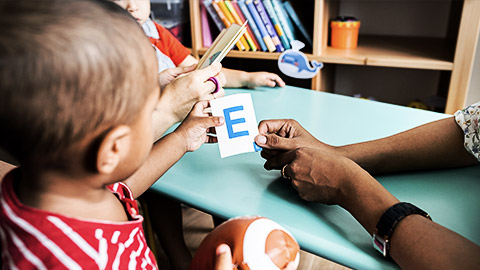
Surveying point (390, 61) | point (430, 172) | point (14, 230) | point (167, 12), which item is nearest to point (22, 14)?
point (14, 230)

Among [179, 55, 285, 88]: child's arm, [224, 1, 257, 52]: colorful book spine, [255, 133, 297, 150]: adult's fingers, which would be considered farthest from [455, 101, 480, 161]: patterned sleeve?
[224, 1, 257, 52]: colorful book spine

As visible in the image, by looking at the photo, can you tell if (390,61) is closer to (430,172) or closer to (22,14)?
(430,172)

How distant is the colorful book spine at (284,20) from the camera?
5.98 ft

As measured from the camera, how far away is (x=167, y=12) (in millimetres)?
2090

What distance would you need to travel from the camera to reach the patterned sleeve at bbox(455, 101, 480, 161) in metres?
0.76

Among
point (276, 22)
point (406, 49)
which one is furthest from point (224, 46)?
point (406, 49)

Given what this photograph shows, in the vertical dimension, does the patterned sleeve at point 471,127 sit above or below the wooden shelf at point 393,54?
above

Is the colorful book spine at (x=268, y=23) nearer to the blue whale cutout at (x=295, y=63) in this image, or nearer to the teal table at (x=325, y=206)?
the blue whale cutout at (x=295, y=63)

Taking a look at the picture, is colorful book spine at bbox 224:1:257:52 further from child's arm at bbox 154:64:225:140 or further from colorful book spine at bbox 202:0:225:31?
child's arm at bbox 154:64:225:140

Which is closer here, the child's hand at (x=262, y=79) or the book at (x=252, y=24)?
the child's hand at (x=262, y=79)

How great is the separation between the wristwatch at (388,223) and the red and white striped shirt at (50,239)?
0.40 m

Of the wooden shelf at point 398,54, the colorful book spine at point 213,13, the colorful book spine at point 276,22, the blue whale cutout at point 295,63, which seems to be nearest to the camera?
the blue whale cutout at point 295,63

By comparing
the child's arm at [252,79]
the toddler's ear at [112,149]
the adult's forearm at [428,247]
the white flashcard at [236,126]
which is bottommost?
the adult's forearm at [428,247]

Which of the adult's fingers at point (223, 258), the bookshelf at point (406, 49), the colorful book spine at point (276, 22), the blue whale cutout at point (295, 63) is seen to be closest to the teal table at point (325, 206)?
the adult's fingers at point (223, 258)
